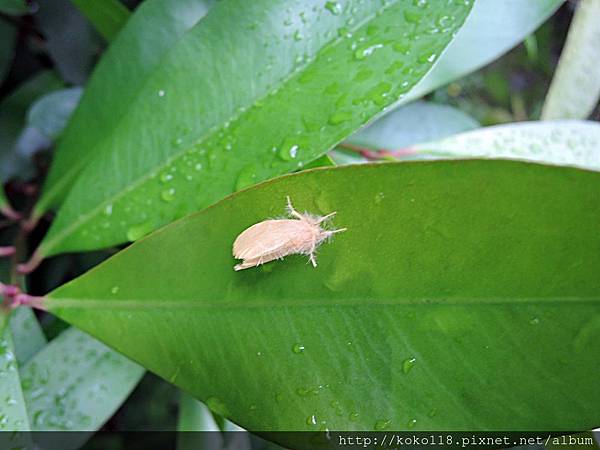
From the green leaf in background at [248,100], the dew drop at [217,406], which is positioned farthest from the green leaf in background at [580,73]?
the dew drop at [217,406]

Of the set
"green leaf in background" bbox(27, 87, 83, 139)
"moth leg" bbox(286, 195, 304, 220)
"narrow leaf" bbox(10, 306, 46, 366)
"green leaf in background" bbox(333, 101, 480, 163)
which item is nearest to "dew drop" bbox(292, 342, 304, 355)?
"moth leg" bbox(286, 195, 304, 220)

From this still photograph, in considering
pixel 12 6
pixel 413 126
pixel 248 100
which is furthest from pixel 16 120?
pixel 413 126

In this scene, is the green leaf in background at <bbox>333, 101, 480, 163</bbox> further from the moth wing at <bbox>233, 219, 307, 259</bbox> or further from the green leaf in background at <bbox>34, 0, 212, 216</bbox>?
the moth wing at <bbox>233, 219, 307, 259</bbox>

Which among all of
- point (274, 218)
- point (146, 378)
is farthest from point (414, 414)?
point (146, 378)

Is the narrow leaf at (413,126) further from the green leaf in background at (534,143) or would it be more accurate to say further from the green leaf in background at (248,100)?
the green leaf in background at (248,100)

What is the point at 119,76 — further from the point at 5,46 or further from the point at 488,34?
the point at 488,34

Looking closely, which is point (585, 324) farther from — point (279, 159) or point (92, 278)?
point (92, 278)
